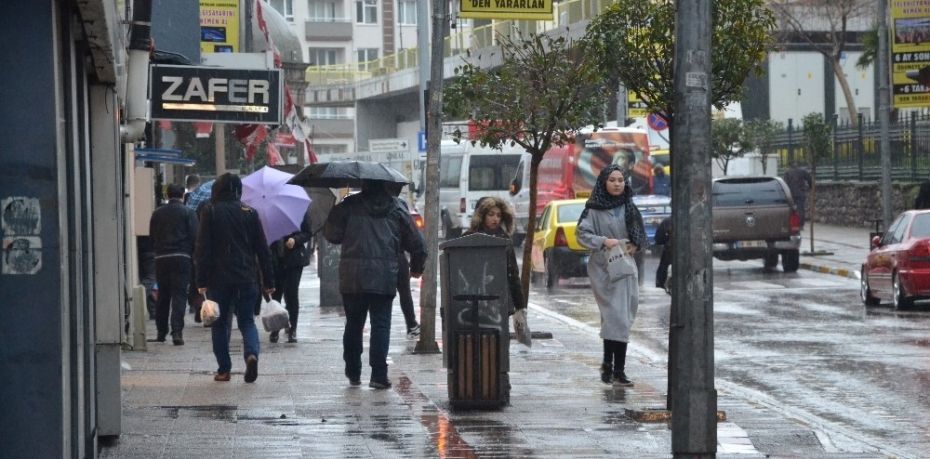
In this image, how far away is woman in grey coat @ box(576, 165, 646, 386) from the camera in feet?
42.2

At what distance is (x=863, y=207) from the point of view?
39281 mm

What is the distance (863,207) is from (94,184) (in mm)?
32284

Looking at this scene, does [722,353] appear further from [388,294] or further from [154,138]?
[154,138]

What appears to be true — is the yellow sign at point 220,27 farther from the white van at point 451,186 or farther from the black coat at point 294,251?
the white van at point 451,186

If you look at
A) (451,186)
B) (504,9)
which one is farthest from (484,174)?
(504,9)

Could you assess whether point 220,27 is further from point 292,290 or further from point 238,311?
point 238,311

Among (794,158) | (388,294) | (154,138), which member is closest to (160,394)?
(388,294)

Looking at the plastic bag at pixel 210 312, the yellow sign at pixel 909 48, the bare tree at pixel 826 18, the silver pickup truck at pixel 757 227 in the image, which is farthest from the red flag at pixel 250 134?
the bare tree at pixel 826 18

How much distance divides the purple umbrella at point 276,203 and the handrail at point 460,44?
42.6 feet

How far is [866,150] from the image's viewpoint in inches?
1549

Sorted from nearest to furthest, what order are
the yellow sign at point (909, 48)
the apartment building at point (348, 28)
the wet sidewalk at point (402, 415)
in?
the wet sidewalk at point (402, 415) → the yellow sign at point (909, 48) → the apartment building at point (348, 28)

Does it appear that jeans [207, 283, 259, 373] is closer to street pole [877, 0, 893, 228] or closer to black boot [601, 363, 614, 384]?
black boot [601, 363, 614, 384]

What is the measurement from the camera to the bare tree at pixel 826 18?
46.9 m

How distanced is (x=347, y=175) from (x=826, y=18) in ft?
131
